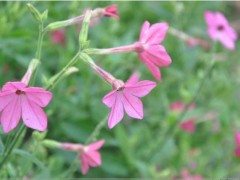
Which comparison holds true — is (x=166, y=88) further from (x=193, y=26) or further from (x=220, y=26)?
(x=220, y=26)

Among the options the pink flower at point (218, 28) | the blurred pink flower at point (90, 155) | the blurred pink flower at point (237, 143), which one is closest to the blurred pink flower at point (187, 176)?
the blurred pink flower at point (237, 143)

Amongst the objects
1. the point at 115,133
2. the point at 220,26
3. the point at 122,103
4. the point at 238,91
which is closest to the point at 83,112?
the point at 115,133

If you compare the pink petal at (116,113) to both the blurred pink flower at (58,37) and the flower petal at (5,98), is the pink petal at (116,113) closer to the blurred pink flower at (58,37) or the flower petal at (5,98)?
the flower petal at (5,98)

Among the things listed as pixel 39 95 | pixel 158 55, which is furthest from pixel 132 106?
pixel 39 95

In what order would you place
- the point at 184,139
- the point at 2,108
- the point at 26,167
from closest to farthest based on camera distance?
the point at 2,108 → the point at 26,167 → the point at 184,139

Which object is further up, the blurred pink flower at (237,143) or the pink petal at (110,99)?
the pink petal at (110,99)

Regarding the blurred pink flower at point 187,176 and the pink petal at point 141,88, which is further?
the blurred pink flower at point 187,176
